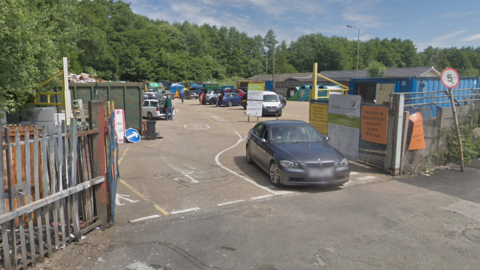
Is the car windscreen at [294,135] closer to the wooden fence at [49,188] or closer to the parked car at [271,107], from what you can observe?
the wooden fence at [49,188]

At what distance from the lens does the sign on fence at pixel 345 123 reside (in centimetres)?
1027

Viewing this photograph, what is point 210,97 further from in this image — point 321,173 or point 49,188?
point 49,188

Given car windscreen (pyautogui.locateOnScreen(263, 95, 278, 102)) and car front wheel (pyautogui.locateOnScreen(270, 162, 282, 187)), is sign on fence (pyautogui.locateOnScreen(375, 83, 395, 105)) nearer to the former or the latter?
car windscreen (pyautogui.locateOnScreen(263, 95, 278, 102))

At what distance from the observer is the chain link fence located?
932cm

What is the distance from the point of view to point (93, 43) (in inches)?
1603

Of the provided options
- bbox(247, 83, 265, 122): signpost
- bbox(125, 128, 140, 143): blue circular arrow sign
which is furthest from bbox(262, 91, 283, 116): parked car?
bbox(125, 128, 140, 143): blue circular arrow sign

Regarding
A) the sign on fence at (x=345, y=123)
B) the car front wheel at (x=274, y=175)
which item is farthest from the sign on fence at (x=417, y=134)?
the car front wheel at (x=274, y=175)

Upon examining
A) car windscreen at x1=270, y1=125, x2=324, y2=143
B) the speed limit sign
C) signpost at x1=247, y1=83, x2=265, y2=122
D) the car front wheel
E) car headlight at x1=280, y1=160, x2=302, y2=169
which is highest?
the speed limit sign

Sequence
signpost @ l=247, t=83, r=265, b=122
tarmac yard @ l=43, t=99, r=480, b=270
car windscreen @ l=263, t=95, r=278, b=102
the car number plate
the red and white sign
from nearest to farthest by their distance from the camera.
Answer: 1. tarmac yard @ l=43, t=99, r=480, b=270
2. the car number plate
3. the red and white sign
4. signpost @ l=247, t=83, r=265, b=122
5. car windscreen @ l=263, t=95, r=278, b=102

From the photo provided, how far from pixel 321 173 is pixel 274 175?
3.83 ft

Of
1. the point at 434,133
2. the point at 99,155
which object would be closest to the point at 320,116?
the point at 434,133

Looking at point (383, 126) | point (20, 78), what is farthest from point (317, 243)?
point (20, 78)

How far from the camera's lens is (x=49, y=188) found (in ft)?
14.7

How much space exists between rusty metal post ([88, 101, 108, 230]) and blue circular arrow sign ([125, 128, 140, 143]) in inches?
389
